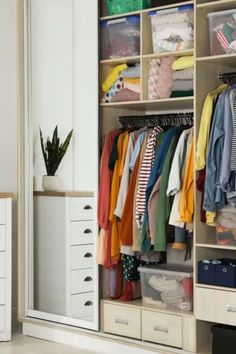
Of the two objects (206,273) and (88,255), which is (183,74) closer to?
(206,273)

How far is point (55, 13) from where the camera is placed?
15.8 ft

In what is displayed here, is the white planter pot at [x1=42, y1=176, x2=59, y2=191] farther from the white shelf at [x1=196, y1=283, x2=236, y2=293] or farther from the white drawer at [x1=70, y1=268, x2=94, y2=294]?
the white shelf at [x1=196, y1=283, x2=236, y2=293]

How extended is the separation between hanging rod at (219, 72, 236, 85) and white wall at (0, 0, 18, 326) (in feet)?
6.66

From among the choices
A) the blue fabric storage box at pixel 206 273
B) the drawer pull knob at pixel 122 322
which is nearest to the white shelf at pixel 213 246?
the blue fabric storage box at pixel 206 273

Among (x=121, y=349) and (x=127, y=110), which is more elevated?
(x=127, y=110)

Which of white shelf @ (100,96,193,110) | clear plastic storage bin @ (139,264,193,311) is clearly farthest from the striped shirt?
clear plastic storage bin @ (139,264,193,311)

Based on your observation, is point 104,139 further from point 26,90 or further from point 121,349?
point 121,349

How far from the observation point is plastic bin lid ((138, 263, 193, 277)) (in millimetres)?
4230

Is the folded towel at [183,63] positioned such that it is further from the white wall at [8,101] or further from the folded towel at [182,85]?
the white wall at [8,101]

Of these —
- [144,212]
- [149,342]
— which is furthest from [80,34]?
[149,342]

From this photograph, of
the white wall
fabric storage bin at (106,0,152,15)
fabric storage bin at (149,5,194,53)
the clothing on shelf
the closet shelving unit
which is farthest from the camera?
the white wall

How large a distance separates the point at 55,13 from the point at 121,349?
2409 millimetres

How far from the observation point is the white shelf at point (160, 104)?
4.22m

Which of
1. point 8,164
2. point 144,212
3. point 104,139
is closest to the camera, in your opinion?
point 144,212
